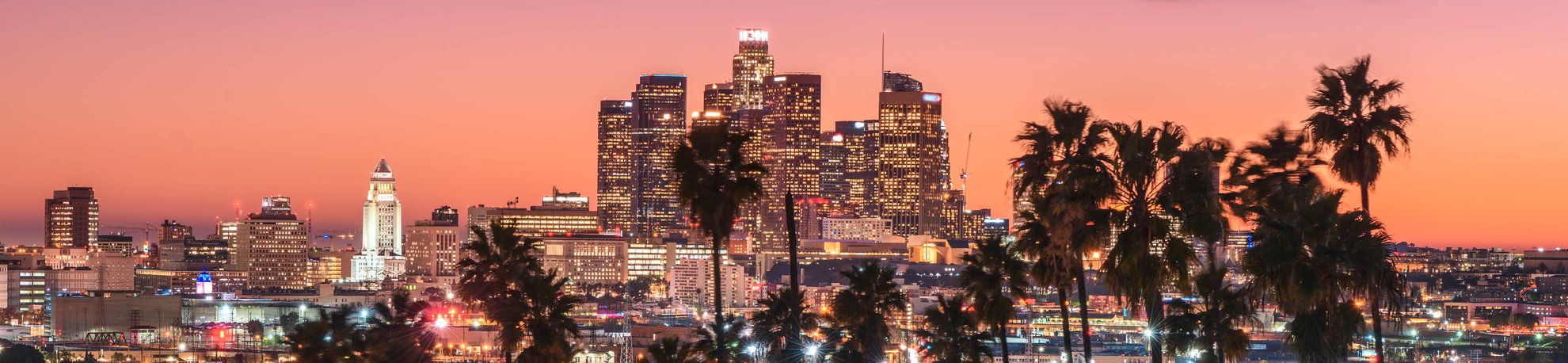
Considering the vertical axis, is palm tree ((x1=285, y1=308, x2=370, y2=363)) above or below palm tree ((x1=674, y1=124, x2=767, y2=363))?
below

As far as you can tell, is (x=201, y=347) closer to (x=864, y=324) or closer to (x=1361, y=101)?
(x=864, y=324)

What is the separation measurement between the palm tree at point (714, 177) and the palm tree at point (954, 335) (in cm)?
534

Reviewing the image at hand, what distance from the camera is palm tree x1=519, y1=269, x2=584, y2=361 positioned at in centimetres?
3803

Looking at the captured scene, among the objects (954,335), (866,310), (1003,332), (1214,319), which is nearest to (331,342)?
(866,310)

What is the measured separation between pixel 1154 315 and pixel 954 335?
29.4 ft

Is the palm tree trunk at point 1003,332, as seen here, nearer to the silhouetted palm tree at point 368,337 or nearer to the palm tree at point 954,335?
the palm tree at point 954,335

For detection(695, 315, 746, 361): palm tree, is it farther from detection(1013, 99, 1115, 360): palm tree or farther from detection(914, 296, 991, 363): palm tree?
detection(1013, 99, 1115, 360): palm tree

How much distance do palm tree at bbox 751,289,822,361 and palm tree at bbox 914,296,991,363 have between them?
2937 mm

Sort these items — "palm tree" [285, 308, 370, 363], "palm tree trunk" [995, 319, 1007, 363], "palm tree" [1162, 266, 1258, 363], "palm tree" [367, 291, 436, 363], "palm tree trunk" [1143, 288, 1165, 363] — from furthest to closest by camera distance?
"palm tree" [367, 291, 436, 363] < "palm tree" [285, 308, 370, 363] < "palm tree trunk" [995, 319, 1007, 363] < "palm tree" [1162, 266, 1258, 363] < "palm tree trunk" [1143, 288, 1165, 363]

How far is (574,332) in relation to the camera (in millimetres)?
38688

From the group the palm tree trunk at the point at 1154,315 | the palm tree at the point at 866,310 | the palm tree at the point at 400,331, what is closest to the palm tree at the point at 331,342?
the palm tree at the point at 400,331

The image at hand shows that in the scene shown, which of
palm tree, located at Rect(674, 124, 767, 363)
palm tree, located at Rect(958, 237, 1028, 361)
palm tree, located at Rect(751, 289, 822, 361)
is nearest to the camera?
palm tree, located at Rect(674, 124, 767, 363)

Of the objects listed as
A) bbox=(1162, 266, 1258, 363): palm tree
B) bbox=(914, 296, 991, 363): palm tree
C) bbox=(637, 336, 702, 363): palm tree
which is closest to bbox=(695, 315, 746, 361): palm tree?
bbox=(637, 336, 702, 363): palm tree

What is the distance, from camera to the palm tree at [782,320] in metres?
41.6
